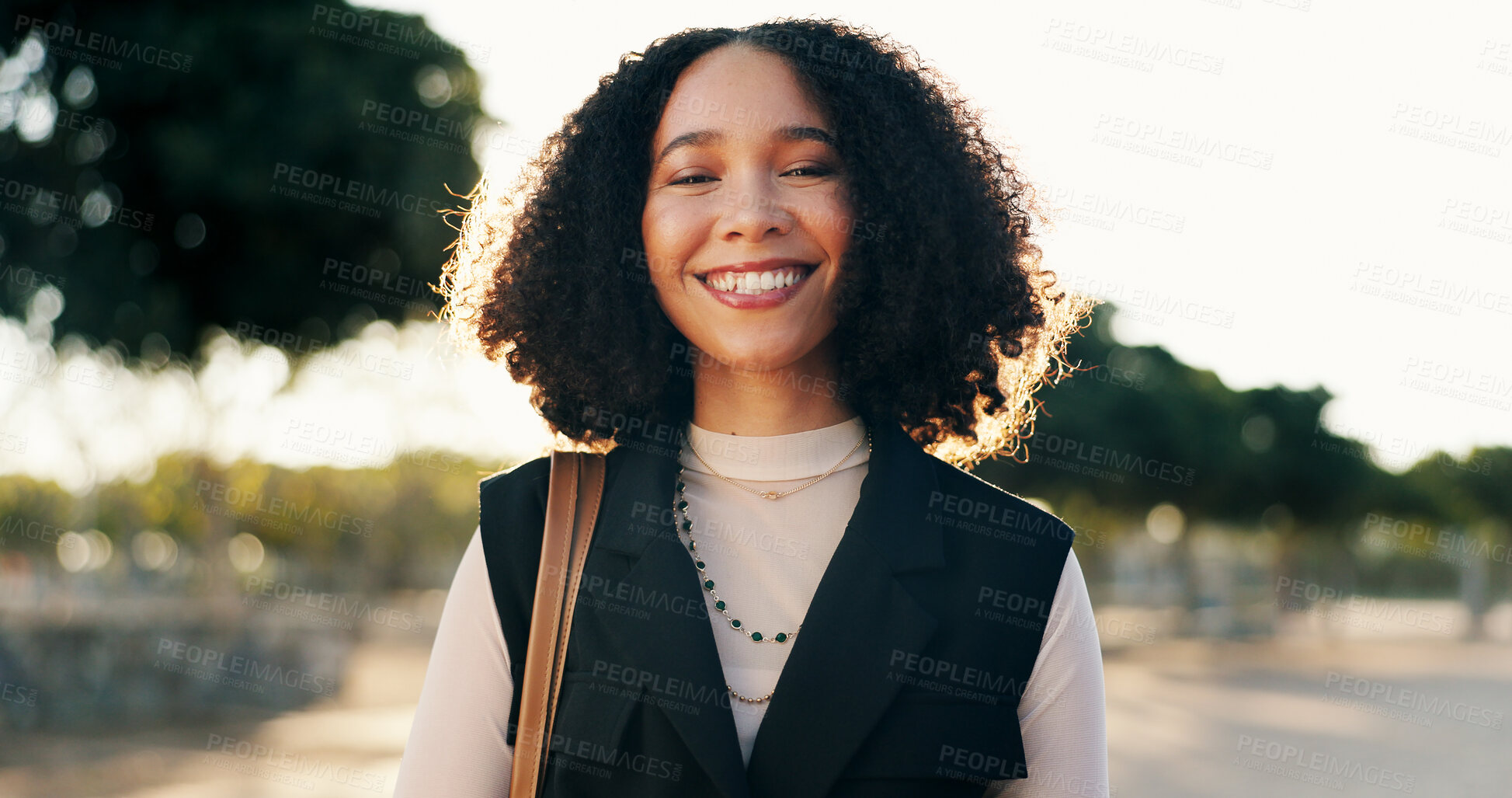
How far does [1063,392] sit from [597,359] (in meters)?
30.0

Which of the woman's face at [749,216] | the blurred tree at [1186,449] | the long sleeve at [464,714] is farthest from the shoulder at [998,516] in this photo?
the blurred tree at [1186,449]

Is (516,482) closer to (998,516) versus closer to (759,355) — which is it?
(759,355)

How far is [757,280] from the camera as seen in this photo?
2.32m

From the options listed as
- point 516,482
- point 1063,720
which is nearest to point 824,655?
point 1063,720

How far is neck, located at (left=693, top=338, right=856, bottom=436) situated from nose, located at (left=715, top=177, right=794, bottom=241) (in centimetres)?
32

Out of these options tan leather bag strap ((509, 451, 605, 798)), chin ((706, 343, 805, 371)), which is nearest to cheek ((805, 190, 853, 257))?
chin ((706, 343, 805, 371))

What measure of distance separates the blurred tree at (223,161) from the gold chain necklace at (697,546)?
9.14 m

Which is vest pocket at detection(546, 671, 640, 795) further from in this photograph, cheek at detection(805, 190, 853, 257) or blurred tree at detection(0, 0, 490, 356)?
blurred tree at detection(0, 0, 490, 356)

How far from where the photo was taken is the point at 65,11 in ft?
35.9

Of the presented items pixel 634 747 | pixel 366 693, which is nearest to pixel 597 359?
pixel 634 747

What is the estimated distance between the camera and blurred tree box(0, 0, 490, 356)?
11.1 meters

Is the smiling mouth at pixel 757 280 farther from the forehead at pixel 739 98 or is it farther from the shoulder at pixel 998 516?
the shoulder at pixel 998 516

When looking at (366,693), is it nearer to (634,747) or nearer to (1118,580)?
(634,747)

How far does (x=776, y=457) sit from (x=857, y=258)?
456 millimetres
